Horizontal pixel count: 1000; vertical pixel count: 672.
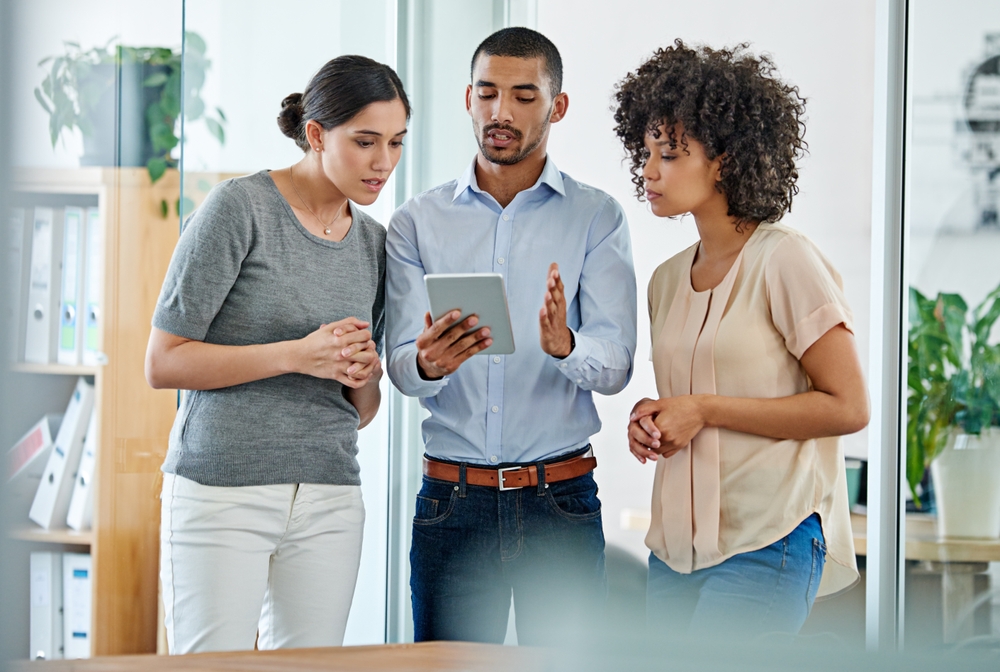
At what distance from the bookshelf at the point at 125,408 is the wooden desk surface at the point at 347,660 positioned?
1.55 meters

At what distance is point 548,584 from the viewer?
1.65 meters

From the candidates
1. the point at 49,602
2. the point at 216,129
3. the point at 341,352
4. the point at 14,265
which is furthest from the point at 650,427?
the point at 49,602

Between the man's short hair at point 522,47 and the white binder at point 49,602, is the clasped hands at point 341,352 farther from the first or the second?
the white binder at point 49,602

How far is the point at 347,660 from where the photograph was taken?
27.7 inches

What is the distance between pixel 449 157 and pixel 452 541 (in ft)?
4.69

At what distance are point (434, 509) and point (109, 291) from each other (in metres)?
1.06

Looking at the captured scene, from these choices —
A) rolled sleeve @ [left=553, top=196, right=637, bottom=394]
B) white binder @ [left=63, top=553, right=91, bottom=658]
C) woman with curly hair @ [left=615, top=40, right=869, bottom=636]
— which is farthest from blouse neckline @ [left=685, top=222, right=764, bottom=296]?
white binder @ [left=63, top=553, right=91, bottom=658]

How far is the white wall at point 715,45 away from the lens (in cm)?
212

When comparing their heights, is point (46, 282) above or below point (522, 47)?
below

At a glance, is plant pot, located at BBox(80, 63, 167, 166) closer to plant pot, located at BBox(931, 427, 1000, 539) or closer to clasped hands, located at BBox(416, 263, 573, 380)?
clasped hands, located at BBox(416, 263, 573, 380)

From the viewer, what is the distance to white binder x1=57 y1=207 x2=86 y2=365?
7.11 ft

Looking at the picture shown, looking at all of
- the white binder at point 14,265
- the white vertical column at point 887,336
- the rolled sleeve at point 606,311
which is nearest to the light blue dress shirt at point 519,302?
the rolled sleeve at point 606,311

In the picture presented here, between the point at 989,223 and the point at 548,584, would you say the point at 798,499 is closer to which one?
the point at 548,584

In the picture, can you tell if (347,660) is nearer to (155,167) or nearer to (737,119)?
(737,119)
